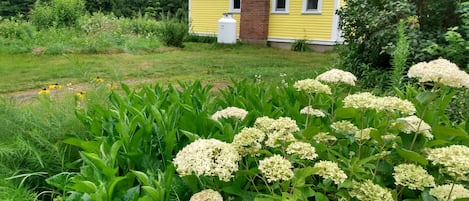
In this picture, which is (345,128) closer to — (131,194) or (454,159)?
(454,159)

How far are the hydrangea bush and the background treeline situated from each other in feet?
67.5

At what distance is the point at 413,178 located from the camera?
1062 millimetres

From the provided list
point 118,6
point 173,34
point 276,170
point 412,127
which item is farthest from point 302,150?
point 118,6

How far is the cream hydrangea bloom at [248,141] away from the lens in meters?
1.11

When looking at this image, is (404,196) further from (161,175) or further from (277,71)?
(277,71)

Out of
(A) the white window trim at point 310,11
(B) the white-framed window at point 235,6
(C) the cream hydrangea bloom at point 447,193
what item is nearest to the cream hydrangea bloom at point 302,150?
(C) the cream hydrangea bloom at point 447,193

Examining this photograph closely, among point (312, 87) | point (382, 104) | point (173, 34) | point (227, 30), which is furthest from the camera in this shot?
point (227, 30)

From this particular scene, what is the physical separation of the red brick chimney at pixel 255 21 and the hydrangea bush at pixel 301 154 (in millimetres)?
11891

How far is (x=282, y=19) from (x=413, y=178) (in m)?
12.6

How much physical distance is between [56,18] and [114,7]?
36.3 ft

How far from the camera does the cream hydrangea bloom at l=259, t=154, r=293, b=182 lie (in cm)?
99

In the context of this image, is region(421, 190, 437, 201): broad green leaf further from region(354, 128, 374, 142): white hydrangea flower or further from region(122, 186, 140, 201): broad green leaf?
region(122, 186, 140, 201): broad green leaf

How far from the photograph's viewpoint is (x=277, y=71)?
24.4ft

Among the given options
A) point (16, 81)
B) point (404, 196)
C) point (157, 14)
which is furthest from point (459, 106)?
point (157, 14)
